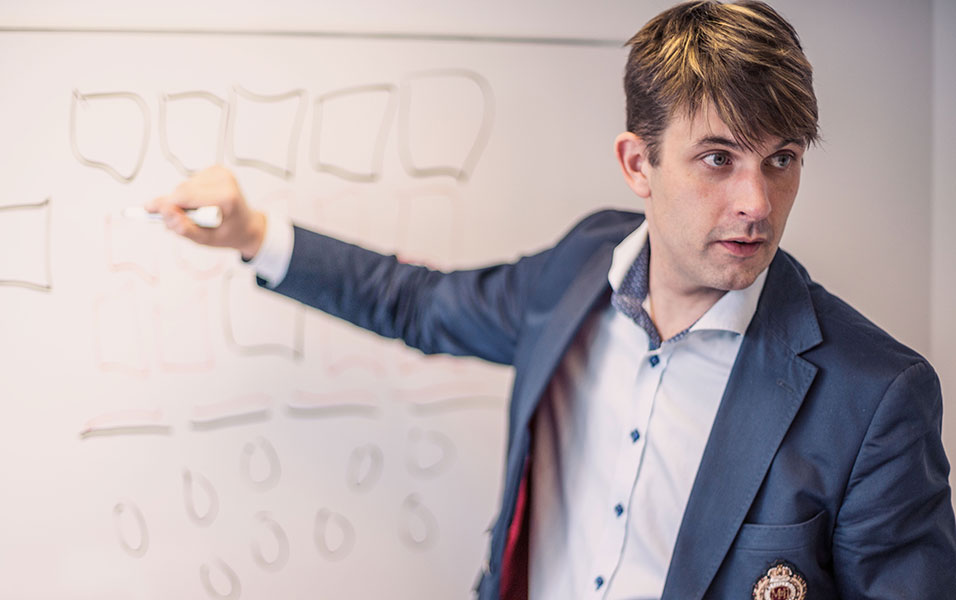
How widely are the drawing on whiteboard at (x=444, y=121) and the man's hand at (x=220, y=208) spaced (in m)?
0.29

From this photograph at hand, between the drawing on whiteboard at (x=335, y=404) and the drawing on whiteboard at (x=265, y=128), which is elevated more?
the drawing on whiteboard at (x=265, y=128)

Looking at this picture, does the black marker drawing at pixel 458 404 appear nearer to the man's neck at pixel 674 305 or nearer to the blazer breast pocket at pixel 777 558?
the man's neck at pixel 674 305

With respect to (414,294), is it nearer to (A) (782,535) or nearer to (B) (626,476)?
(B) (626,476)

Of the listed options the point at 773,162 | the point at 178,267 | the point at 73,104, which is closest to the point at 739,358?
the point at 773,162

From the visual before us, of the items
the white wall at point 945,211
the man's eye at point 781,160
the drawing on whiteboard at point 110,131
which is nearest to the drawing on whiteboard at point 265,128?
the drawing on whiteboard at point 110,131

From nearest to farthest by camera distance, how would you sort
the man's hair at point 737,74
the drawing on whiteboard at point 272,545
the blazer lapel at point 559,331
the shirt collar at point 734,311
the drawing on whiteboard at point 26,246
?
the man's hair at point 737,74 < the shirt collar at point 734,311 < the blazer lapel at point 559,331 < the drawing on whiteboard at point 26,246 < the drawing on whiteboard at point 272,545

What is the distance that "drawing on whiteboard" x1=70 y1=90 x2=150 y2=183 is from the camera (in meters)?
1.16

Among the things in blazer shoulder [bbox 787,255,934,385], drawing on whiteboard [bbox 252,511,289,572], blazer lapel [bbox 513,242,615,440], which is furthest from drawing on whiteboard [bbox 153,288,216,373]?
blazer shoulder [bbox 787,255,934,385]

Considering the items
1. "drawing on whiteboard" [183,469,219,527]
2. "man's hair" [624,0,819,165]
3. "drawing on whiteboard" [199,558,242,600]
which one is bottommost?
"drawing on whiteboard" [199,558,242,600]

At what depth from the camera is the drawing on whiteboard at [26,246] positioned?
1157mm

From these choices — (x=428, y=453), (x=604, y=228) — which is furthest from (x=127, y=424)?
(x=604, y=228)

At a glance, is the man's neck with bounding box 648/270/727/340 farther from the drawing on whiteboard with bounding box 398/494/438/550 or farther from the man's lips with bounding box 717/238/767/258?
the drawing on whiteboard with bounding box 398/494/438/550

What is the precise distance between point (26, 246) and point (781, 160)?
1.08 meters

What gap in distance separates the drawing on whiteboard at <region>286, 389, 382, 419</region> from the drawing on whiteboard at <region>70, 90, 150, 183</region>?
0.44 metres
